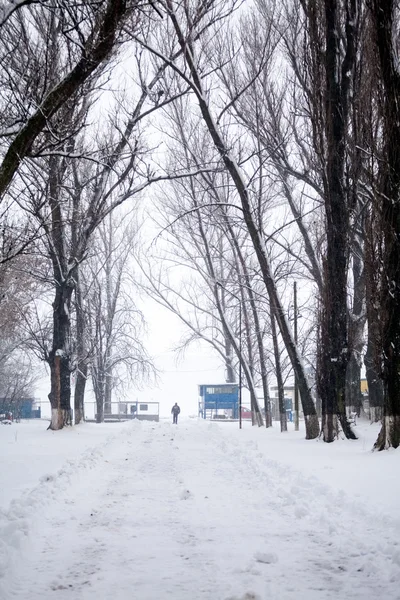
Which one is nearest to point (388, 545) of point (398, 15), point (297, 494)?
point (297, 494)

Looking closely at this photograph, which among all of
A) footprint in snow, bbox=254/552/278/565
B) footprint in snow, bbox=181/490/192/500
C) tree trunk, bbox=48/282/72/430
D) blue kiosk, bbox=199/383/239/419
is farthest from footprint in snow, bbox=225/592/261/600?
blue kiosk, bbox=199/383/239/419

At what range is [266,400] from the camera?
26391 millimetres

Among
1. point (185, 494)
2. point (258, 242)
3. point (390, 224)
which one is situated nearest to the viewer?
point (185, 494)

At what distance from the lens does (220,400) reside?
46875mm

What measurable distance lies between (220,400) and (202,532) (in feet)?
139

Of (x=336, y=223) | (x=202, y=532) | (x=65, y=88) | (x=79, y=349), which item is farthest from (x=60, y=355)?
(x=202, y=532)

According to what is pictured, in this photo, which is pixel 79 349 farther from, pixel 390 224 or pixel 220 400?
pixel 220 400

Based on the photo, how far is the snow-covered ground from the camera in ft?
12.2

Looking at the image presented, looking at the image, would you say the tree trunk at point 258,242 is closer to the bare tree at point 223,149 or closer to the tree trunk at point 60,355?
the bare tree at point 223,149

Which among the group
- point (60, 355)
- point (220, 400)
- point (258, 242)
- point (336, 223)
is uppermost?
point (258, 242)

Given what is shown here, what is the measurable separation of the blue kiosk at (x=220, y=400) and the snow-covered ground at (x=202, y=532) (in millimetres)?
37101

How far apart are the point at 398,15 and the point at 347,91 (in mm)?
3229

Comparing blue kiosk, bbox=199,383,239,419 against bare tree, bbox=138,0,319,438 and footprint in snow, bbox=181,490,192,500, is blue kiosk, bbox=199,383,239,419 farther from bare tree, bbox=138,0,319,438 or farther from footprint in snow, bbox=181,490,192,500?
footprint in snow, bbox=181,490,192,500

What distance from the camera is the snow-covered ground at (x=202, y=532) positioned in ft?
12.2
